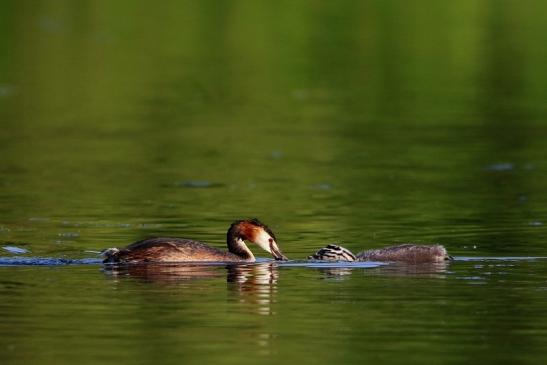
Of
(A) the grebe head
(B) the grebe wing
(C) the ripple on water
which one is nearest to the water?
(C) the ripple on water

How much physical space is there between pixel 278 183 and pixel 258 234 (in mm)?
6970

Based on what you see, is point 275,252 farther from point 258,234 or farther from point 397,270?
point 397,270

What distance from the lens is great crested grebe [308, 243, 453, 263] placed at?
15391mm

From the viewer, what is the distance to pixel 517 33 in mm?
48875

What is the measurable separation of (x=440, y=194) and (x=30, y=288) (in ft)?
27.0

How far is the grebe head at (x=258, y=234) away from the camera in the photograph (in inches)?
621

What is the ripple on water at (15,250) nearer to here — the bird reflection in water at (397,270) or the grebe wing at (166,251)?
the grebe wing at (166,251)

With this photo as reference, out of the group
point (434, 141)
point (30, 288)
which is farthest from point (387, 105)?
point (30, 288)

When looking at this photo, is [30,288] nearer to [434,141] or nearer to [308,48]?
[434,141]

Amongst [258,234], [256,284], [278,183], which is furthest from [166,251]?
[278,183]

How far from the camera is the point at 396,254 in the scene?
15594mm

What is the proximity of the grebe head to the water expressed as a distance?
27 cm

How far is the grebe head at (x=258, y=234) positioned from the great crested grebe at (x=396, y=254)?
1.12ft

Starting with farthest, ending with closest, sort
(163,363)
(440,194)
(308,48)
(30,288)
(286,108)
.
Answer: (308,48) < (286,108) < (440,194) < (30,288) < (163,363)
